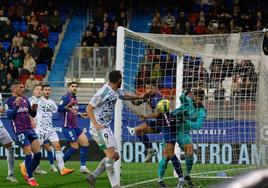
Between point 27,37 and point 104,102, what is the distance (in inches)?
572

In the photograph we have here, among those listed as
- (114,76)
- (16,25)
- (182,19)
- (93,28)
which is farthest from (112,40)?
(114,76)

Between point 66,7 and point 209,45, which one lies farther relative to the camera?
point 66,7

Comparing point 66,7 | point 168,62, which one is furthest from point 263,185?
point 66,7

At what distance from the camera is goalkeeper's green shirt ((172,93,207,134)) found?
33.0 ft

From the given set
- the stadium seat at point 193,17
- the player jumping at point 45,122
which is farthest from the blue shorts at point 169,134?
the stadium seat at point 193,17

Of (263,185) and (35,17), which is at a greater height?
(35,17)

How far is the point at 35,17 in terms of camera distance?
2405cm

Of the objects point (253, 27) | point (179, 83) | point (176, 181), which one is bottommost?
point (176, 181)

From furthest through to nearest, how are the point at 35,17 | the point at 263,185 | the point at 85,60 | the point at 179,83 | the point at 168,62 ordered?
the point at 35,17 < the point at 85,60 < the point at 168,62 < the point at 179,83 < the point at 263,185

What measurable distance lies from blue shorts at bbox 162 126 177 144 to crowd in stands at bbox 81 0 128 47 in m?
11.9

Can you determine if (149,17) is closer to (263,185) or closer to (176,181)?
(176,181)

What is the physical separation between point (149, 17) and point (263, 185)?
24.2 meters

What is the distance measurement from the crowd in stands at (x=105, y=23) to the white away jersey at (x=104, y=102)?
12.9 metres

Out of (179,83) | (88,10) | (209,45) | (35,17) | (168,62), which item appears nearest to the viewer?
(209,45)
